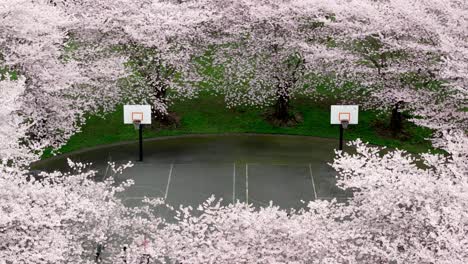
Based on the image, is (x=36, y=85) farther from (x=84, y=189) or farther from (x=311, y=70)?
(x=311, y=70)

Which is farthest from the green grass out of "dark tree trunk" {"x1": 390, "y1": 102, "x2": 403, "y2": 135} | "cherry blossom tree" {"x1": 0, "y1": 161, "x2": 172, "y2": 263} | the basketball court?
"cherry blossom tree" {"x1": 0, "y1": 161, "x2": 172, "y2": 263}

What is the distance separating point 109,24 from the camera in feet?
92.6

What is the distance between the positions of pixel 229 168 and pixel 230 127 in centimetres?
496

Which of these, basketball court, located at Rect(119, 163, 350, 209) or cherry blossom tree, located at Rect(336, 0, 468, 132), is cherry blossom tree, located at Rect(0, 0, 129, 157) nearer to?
basketball court, located at Rect(119, 163, 350, 209)

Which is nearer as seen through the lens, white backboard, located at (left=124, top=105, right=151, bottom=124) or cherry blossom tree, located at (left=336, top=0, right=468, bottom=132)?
cherry blossom tree, located at (left=336, top=0, right=468, bottom=132)

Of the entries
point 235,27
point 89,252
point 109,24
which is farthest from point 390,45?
A: point 89,252

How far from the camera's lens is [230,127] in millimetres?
31062

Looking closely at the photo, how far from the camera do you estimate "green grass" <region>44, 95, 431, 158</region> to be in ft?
96.6

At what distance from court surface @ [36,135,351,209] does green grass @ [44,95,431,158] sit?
0.83 m

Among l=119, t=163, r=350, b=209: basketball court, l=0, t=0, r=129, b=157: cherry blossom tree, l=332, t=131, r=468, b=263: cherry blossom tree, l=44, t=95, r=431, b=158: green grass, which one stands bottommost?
l=119, t=163, r=350, b=209: basketball court

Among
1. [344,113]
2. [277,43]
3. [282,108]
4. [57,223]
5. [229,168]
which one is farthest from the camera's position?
[282,108]

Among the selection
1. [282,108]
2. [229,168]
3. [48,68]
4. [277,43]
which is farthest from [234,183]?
[48,68]

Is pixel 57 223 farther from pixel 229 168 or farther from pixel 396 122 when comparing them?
pixel 396 122

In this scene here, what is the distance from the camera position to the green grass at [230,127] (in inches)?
1159
